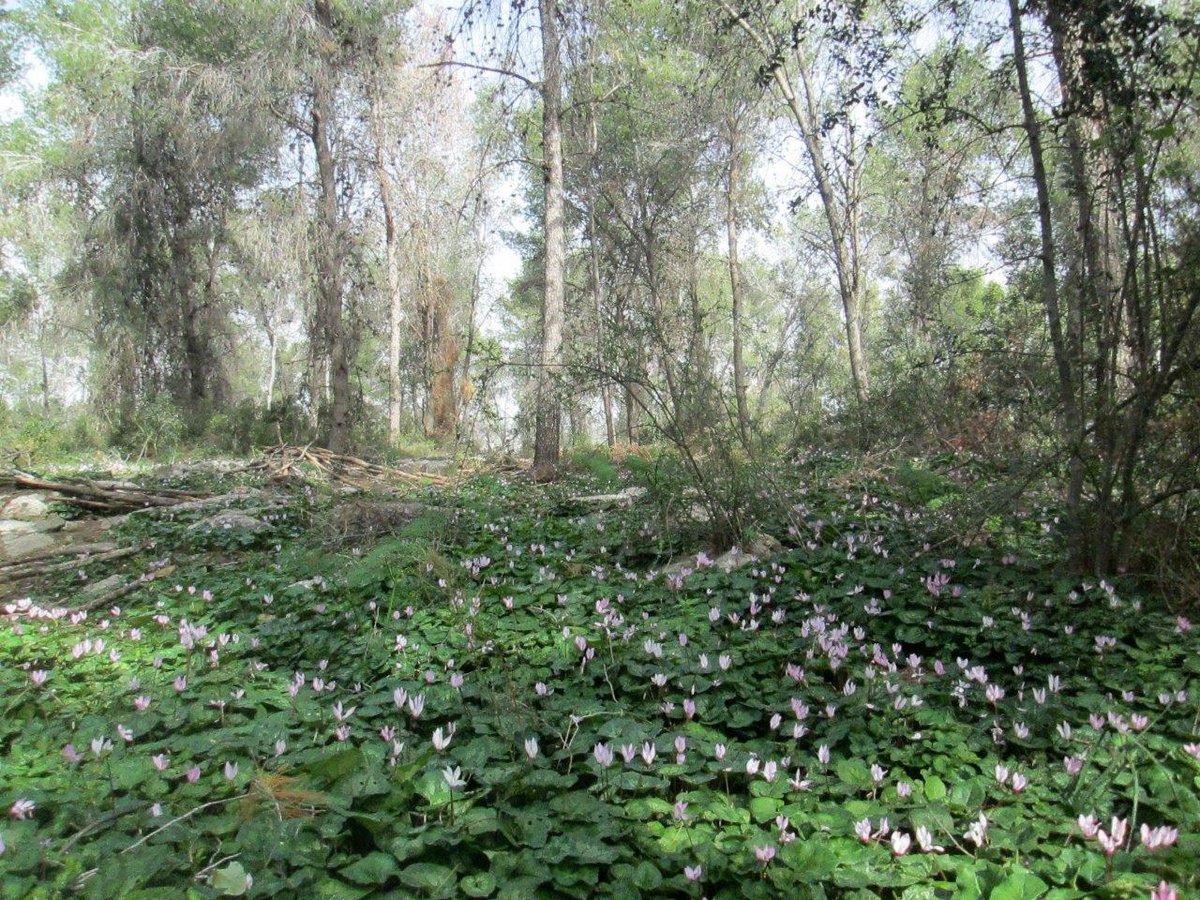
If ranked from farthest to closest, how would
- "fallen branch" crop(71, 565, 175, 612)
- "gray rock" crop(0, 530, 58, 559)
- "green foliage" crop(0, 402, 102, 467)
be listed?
1. "green foliage" crop(0, 402, 102, 467)
2. "gray rock" crop(0, 530, 58, 559)
3. "fallen branch" crop(71, 565, 175, 612)

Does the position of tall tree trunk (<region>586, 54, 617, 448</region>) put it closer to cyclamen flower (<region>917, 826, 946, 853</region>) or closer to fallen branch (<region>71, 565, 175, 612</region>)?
fallen branch (<region>71, 565, 175, 612</region>)

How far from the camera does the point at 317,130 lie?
12852 millimetres

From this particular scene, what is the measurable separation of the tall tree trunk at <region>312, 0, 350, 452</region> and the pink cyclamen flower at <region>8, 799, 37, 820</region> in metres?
11.1

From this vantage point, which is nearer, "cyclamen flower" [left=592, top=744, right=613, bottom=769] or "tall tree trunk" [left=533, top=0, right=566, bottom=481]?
"cyclamen flower" [left=592, top=744, right=613, bottom=769]

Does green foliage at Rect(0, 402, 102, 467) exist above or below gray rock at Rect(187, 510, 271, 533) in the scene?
above

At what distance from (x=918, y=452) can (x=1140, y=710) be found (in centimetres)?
584

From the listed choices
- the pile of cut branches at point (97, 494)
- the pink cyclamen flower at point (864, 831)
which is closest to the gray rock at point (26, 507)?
the pile of cut branches at point (97, 494)

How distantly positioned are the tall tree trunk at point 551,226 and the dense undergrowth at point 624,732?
192 inches

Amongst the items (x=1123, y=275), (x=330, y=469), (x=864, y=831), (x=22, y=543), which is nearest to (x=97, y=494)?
(x=22, y=543)

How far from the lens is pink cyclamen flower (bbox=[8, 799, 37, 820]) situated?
5.94 feet

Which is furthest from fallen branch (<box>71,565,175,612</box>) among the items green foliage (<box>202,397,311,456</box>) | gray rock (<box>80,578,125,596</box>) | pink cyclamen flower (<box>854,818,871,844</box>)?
green foliage (<box>202,397,311,456</box>)

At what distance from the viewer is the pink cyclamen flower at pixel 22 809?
5.94 ft

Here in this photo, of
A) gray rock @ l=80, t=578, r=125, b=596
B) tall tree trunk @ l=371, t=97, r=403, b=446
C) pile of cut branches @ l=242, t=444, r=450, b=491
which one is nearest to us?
gray rock @ l=80, t=578, r=125, b=596

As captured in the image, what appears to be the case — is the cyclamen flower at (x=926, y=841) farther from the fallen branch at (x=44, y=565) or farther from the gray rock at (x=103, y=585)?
the fallen branch at (x=44, y=565)
